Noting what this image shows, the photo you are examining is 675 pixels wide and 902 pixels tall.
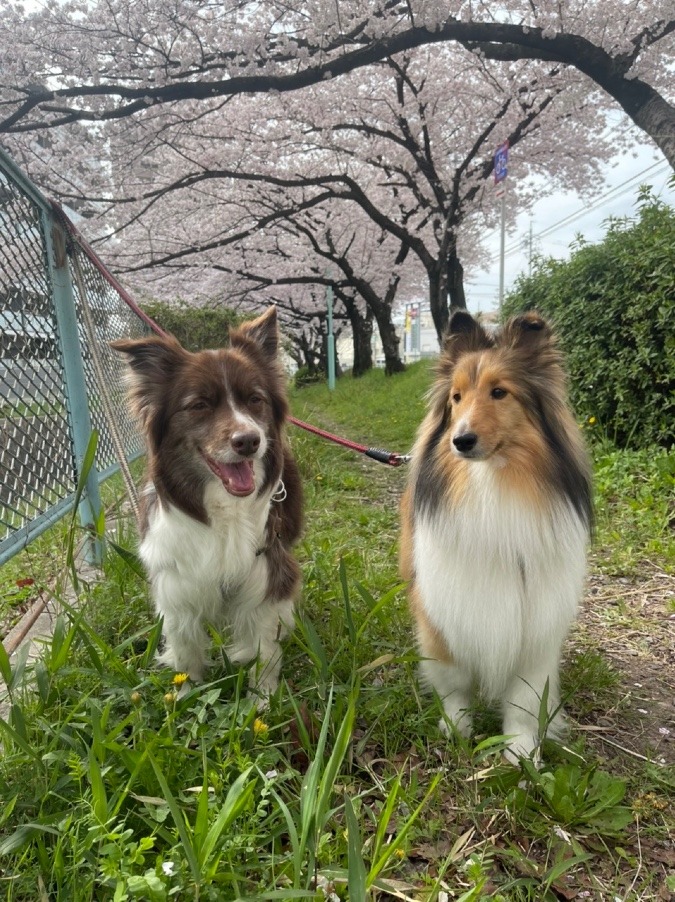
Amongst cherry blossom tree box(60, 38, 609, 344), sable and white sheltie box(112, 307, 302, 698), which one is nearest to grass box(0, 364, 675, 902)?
sable and white sheltie box(112, 307, 302, 698)

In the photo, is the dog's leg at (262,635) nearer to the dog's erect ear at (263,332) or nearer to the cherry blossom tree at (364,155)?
the dog's erect ear at (263,332)

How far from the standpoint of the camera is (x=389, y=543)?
4133 mm

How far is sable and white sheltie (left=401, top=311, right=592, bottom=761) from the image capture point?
1.97 metres

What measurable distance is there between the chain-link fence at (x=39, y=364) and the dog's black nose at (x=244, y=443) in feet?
3.60

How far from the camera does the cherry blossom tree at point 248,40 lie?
7.02 m

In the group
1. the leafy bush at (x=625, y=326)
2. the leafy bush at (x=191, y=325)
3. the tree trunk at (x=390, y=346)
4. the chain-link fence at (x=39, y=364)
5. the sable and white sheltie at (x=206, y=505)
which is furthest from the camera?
the tree trunk at (x=390, y=346)

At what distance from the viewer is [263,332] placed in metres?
2.65

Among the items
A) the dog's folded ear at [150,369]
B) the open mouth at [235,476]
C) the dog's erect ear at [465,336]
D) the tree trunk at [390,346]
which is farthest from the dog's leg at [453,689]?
the tree trunk at [390,346]

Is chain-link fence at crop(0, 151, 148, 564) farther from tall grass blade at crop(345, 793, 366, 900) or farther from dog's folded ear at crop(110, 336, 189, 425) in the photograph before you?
tall grass blade at crop(345, 793, 366, 900)

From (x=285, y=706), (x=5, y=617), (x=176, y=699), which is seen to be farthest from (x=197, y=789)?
(x=5, y=617)

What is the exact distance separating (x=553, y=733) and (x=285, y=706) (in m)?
0.96

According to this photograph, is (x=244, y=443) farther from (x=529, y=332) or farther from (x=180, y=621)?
(x=529, y=332)

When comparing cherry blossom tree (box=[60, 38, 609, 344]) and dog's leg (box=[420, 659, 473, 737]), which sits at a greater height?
cherry blossom tree (box=[60, 38, 609, 344])

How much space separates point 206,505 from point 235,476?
0.20 metres
